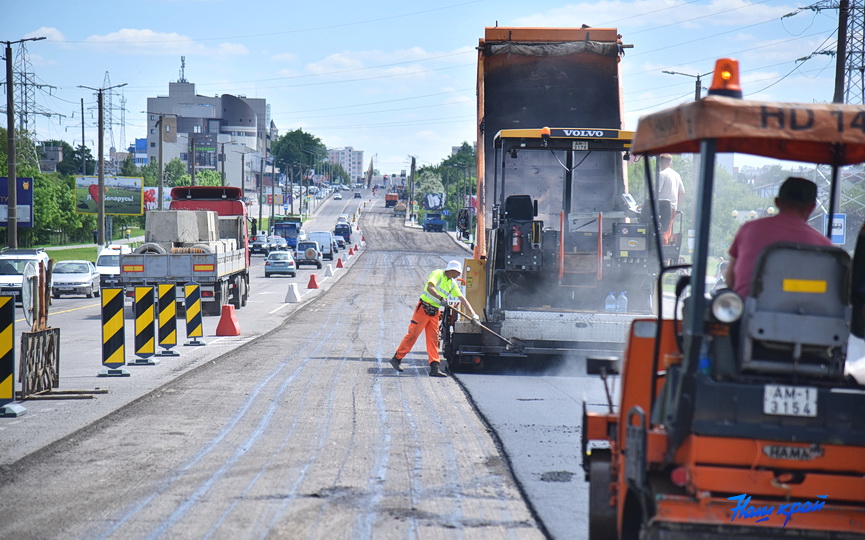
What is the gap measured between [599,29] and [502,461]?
10.0 metres

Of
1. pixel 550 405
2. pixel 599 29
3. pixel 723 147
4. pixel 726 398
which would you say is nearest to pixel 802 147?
pixel 723 147

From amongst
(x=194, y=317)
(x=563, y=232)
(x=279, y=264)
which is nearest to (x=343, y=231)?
(x=279, y=264)

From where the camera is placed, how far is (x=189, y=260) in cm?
2703

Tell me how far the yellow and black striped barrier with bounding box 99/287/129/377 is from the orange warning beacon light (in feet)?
33.2

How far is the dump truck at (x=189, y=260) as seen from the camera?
87.2 ft

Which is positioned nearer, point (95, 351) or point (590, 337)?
point (590, 337)

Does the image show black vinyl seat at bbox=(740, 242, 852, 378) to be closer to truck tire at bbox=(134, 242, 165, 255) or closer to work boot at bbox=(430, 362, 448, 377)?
work boot at bbox=(430, 362, 448, 377)

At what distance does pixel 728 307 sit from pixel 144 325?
1168 cm

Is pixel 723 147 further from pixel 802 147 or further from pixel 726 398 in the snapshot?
pixel 726 398

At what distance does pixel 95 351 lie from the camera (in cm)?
1733

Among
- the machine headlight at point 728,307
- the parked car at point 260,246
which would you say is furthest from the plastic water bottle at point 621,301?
the parked car at point 260,246

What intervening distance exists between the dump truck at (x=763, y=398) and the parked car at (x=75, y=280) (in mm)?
32810

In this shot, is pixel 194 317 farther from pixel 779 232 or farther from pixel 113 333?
pixel 779 232

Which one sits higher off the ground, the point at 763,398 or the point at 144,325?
the point at 763,398
